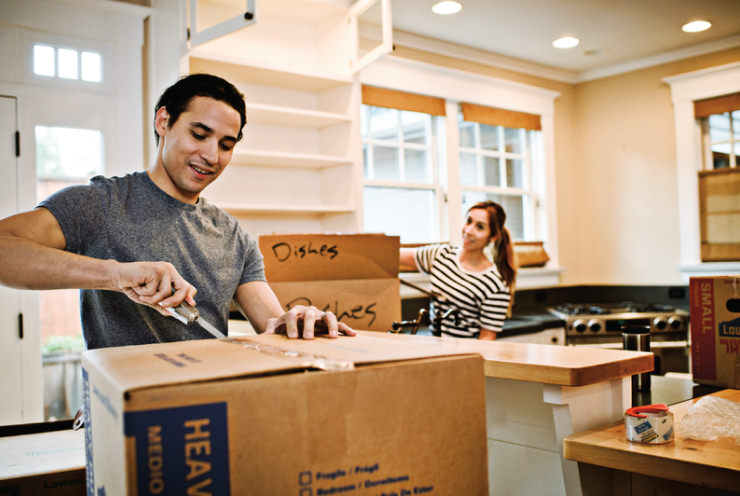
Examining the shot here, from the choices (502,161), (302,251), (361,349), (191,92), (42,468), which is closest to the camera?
(361,349)

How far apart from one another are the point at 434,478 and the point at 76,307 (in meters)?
2.65

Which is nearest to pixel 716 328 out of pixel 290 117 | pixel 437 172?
pixel 290 117

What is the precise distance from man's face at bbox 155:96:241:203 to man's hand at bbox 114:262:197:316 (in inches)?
16.8

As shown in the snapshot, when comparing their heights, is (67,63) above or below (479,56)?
below

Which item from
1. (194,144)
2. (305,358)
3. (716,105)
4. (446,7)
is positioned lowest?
(305,358)

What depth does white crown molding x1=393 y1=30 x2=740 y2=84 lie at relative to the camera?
3.90m

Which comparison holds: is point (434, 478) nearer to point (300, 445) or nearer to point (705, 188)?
point (300, 445)

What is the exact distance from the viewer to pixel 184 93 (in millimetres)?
1185

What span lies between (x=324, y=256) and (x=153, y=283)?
86 centimetres

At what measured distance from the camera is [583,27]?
383 centimetres

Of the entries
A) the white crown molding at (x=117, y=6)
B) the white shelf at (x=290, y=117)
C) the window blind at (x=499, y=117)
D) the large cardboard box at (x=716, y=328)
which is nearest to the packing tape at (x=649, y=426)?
the large cardboard box at (x=716, y=328)

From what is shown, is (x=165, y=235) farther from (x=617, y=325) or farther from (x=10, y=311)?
(x=617, y=325)

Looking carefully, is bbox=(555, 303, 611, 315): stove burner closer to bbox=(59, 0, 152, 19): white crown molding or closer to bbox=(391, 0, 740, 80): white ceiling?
bbox=(391, 0, 740, 80): white ceiling

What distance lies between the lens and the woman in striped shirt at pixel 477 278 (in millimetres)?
2809
